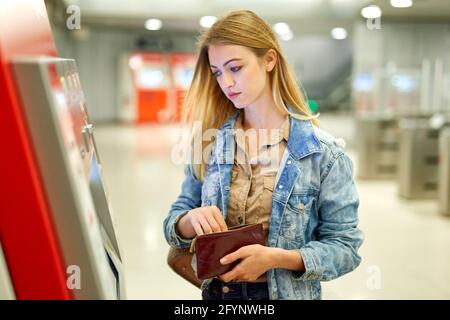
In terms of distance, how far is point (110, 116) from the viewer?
17062mm

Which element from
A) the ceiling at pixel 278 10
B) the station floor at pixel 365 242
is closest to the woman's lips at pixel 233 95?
the station floor at pixel 365 242

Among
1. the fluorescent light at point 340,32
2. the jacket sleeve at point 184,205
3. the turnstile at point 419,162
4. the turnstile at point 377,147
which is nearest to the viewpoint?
the jacket sleeve at point 184,205

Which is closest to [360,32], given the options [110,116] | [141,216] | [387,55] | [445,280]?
[387,55]

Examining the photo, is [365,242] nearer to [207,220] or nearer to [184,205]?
[184,205]

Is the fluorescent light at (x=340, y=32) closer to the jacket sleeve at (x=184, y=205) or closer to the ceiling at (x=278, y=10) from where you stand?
the ceiling at (x=278, y=10)

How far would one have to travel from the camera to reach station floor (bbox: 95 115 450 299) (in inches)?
120

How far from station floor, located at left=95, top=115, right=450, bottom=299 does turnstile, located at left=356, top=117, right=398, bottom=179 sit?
9.2 inches

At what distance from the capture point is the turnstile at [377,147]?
289 inches

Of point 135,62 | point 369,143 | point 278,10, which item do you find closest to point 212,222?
point 278,10

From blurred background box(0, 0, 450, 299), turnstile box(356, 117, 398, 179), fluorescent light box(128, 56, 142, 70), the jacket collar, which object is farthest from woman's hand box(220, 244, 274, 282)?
fluorescent light box(128, 56, 142, 70)

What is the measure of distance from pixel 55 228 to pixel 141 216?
4.25 metres

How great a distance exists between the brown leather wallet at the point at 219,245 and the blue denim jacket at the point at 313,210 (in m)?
0.13

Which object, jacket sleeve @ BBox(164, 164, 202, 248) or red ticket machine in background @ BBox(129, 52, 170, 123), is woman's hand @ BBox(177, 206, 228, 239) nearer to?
jacket sleeve @ BBox(164, 164, 202, 248)
